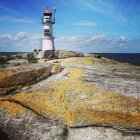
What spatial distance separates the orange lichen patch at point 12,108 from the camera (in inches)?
385

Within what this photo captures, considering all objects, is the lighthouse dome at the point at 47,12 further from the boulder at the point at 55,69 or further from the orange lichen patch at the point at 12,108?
the orange lichen patch at the point at 12,108

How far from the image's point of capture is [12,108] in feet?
33.0

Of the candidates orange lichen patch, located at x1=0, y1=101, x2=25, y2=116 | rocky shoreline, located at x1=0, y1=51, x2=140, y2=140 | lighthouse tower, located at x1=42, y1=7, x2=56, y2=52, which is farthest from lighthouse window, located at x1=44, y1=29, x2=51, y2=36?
orange lichen patch, located at x1=0, y1=101, x2=25, y2=116

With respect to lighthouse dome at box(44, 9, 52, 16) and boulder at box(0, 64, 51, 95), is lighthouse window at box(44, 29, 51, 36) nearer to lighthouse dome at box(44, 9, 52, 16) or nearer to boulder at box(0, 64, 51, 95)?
lighthouse dome at box(44, 9, 52, 16)

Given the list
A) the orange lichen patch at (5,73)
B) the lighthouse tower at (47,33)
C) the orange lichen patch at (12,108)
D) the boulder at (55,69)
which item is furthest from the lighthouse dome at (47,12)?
the orange lichen patch at (12,108)

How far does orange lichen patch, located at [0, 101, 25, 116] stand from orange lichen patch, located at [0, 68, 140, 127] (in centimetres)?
45

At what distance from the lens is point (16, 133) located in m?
8.74

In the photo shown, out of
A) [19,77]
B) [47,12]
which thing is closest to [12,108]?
[19,77]

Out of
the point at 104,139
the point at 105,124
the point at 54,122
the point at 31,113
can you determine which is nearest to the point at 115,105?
the point at 105,124

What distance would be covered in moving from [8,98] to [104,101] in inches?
201

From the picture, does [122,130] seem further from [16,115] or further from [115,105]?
[16,115]

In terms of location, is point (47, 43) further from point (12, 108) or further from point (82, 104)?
point (82, 104)

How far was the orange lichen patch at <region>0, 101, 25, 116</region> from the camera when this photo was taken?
978cm

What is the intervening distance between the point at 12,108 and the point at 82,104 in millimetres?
3461
